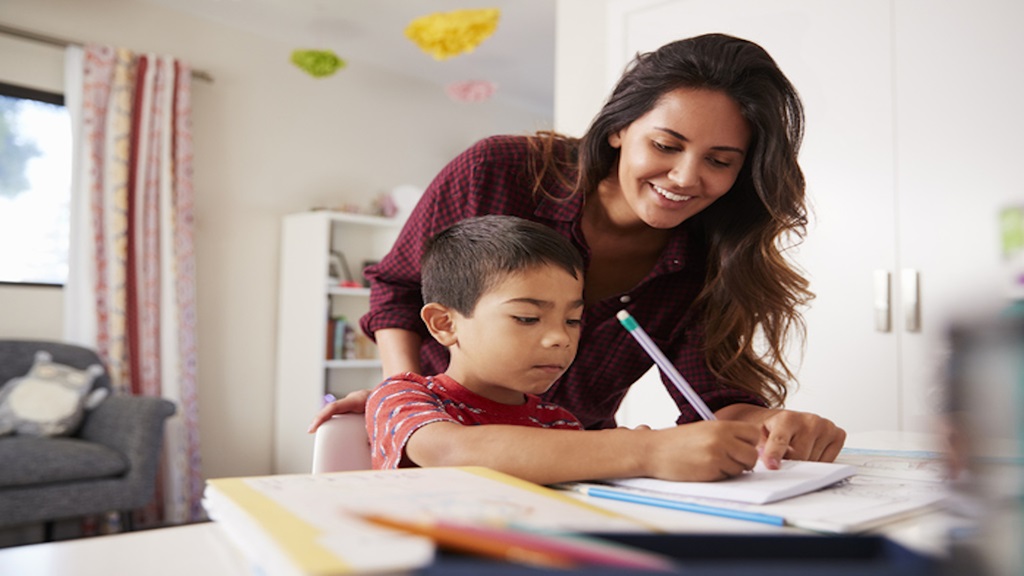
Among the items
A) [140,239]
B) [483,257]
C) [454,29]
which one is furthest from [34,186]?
[483,257]

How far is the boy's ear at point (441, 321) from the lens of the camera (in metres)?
1.08

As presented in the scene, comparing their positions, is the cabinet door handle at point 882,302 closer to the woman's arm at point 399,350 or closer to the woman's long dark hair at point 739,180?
the woman's long dark hair at point 739,180

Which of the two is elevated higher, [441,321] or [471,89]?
[471,89]

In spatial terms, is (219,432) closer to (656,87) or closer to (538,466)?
(656,87)

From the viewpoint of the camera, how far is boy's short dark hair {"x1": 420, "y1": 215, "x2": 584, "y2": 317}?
1.03 meters

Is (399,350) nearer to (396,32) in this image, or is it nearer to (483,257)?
(483,257)

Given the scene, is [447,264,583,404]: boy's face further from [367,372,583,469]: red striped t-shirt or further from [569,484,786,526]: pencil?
[569,484,786,526]: pencil

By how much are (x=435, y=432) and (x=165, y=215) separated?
11.9ft

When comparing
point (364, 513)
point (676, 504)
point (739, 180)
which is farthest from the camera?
point (739, 180)

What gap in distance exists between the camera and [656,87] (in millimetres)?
1260

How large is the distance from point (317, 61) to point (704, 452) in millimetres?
3476

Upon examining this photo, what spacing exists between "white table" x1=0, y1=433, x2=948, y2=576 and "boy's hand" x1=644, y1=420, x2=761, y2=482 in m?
0.08

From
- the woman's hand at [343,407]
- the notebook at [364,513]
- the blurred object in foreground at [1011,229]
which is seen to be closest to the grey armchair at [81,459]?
the woman's hand at [343,407]

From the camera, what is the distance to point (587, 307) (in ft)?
4.63
